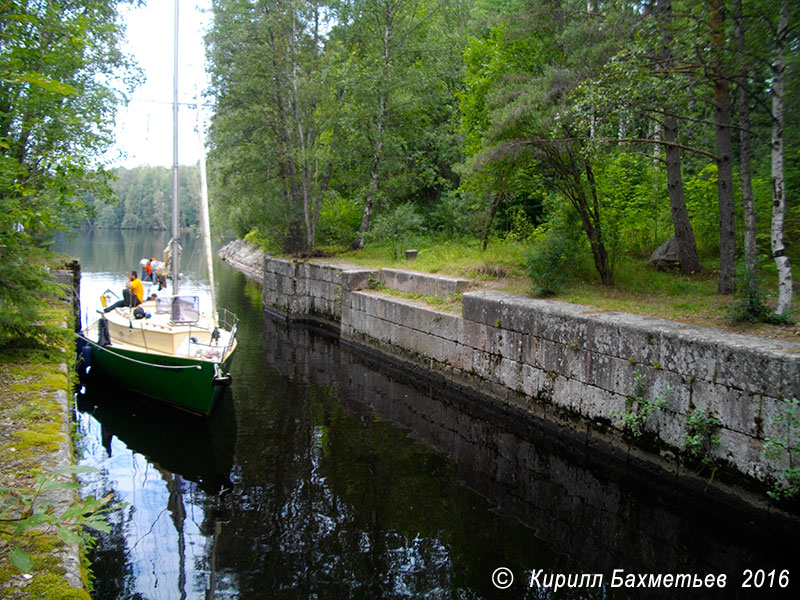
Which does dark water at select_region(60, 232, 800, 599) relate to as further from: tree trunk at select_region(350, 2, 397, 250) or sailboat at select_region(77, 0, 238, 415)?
tree trunk at select_region(350, 2, 397, 250)

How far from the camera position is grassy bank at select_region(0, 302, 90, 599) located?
3.22 meters

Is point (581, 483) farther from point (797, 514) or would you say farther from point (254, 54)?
point (254, 54)

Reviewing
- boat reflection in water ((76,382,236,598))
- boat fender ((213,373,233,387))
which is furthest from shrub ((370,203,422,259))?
boat fender ((213,373,233,387))

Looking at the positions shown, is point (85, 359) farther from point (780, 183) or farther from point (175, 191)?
point (780, 183)

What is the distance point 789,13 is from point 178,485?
1033cm

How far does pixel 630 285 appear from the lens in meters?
11.3

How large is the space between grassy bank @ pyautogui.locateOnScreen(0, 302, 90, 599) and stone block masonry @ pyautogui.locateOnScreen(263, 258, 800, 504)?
637 cm

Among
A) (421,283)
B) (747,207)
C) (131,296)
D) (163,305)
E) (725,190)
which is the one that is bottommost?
(163,305)

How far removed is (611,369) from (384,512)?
3.73 meters

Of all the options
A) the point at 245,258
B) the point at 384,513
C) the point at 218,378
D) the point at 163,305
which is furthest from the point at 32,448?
the point at 245,258

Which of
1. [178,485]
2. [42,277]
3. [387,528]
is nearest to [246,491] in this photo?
[178,485]

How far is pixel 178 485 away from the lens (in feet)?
25.3

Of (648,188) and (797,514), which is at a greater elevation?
(648,188)

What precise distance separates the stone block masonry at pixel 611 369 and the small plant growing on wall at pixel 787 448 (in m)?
0.04
